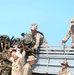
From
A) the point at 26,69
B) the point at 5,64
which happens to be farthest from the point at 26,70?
the point at 5,64

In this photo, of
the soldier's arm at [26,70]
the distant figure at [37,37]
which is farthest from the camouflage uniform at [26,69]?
the distant figure at [37,37]

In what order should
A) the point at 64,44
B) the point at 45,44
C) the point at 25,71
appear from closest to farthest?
the point at 25,71 < the point at 64,44 < the point at 45,44

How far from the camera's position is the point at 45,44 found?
47.5 feet

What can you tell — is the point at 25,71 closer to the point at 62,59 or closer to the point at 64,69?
the point at 64,69

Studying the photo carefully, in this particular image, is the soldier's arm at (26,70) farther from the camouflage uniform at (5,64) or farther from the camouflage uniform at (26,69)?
the camouflage uniform at (5,64)

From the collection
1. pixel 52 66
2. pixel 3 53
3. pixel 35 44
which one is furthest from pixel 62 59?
pixel 3 53

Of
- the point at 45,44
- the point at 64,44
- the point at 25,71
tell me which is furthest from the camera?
the point at 45,44

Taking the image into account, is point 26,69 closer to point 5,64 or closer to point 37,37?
point 5,64

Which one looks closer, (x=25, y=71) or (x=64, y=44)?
(x=25, y=71)

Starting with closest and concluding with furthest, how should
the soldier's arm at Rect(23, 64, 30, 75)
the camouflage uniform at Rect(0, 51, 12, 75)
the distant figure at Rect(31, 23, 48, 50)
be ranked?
the soldier's arm at Rect(23, 64, 30, 75), the camouflage uniform at Rect(0, 51, 12, 75), the distant figure at Rect(31, 23, 48, 50)

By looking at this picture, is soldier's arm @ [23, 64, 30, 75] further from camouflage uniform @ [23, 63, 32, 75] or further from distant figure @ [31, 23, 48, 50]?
distant figure @ [31, 23, 48, 50]

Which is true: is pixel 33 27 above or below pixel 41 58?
above

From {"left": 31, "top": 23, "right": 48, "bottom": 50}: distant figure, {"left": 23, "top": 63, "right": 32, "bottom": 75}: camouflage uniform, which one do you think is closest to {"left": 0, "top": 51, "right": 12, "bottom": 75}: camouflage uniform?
{"left": 31, "top": 23, "right": 48, "bottom": 50}: distant figure

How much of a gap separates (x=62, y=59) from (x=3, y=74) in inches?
85.5
